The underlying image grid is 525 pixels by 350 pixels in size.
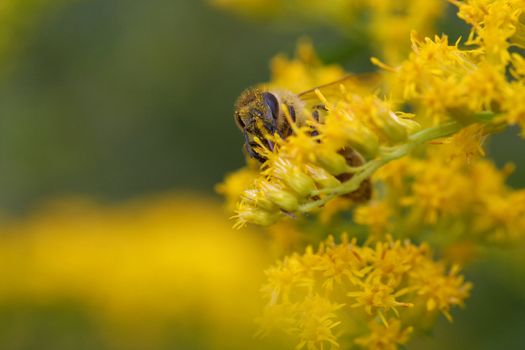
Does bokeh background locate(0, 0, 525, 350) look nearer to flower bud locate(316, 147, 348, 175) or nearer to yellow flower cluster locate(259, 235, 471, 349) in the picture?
yellow flower cluster locate(259, 235, 471, 349)

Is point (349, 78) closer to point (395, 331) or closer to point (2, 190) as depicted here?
point (395, 331)

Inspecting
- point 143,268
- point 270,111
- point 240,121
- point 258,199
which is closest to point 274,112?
point 270,111

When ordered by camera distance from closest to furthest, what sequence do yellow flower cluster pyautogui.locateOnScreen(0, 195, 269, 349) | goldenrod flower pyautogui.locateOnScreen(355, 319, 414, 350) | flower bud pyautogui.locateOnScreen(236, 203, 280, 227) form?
flower bud pyautogui.locateOnScreen(236, 203, 280, 227) → goldenrod flower pyautogui.locateOnScreen(355, 319, 414, 350) → yellow flower cluster pyautogui.locateOnScreen(0, 195, 269, 349)

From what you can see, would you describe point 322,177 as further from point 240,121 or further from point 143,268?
point 143,268

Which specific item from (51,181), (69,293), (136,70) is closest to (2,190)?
(51,181)

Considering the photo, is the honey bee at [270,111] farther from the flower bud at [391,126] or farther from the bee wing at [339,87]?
the flower bud at [391,126]

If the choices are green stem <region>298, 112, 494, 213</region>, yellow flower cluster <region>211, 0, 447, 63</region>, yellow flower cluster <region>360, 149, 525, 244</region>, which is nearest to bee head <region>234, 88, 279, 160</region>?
yellow flower cluster <region>360, 149, 525, 244</region>
